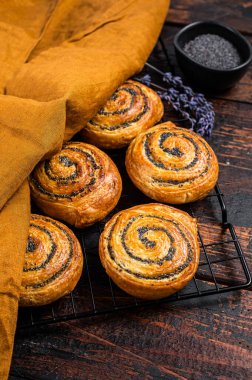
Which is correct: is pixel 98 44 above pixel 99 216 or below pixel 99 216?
above

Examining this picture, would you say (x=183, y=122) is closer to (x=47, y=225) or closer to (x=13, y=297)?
(x=47, y=225)

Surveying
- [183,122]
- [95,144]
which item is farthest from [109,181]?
[183,122]

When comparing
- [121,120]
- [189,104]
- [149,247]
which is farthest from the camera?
[189,104]

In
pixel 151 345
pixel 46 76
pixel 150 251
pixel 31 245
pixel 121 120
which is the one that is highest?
pixel 46 76

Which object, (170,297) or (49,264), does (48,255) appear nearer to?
(49,264)

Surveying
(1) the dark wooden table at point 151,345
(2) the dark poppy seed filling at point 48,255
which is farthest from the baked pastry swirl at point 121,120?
(1) the dark wooden table at point 151,345

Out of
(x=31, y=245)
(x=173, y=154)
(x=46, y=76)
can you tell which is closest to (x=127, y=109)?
(x=173, y=154)

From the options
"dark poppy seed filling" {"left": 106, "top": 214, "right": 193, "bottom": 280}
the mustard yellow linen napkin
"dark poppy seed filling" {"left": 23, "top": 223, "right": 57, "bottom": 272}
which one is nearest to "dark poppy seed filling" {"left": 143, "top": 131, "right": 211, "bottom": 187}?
"dark poppy seed filling" {"left": 106, "top": 214, "right": 193, "bottom": 280}
